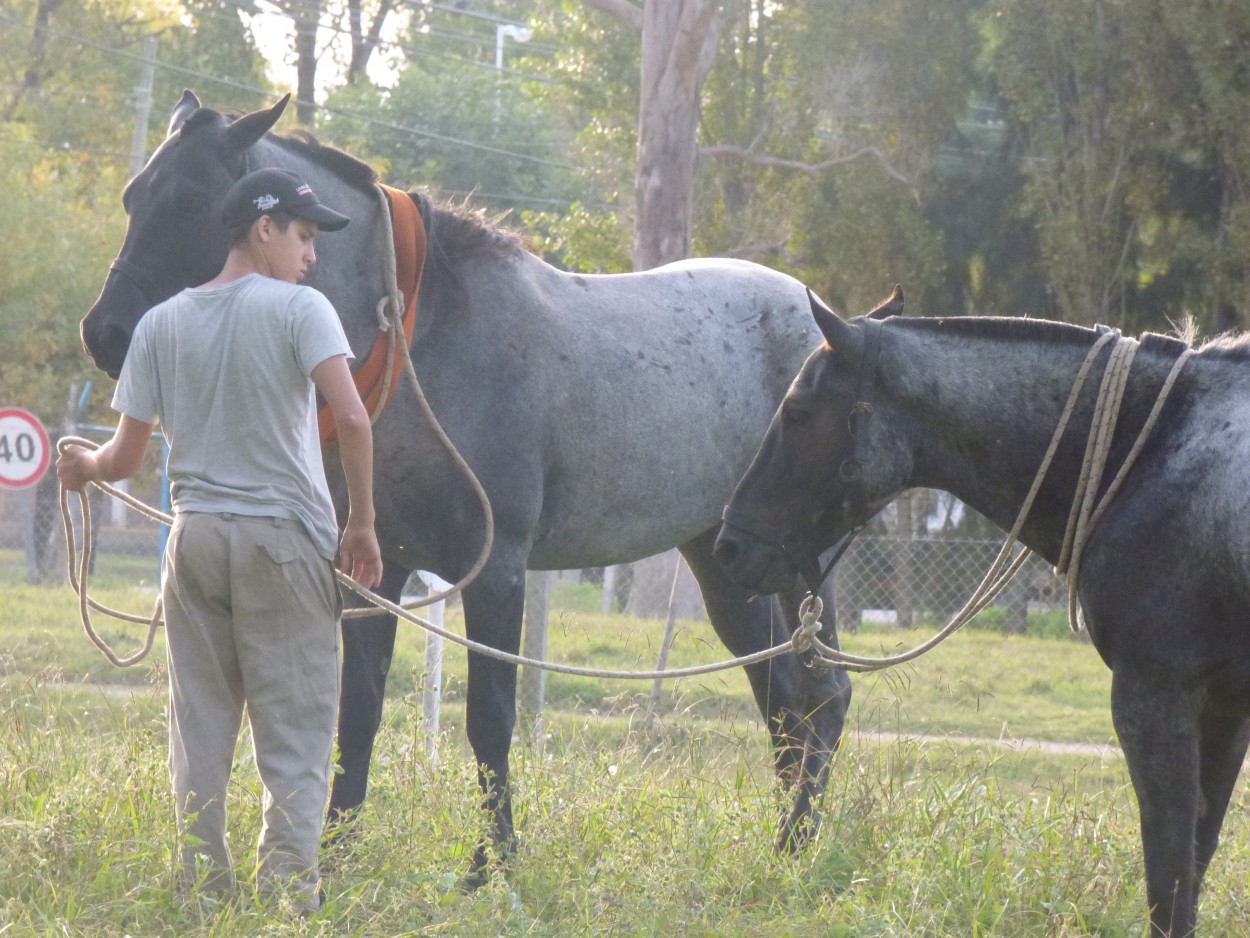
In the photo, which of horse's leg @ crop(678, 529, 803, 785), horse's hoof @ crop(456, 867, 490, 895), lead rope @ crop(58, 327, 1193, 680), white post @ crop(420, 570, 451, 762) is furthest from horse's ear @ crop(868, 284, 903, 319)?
white post @ crop(420, 570, 451, 762)

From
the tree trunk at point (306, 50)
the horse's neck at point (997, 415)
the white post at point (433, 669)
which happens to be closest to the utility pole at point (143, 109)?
the tree trunk at point (306, 50)

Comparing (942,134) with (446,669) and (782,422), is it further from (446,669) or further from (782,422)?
(782,422)

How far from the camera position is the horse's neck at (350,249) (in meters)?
4.49

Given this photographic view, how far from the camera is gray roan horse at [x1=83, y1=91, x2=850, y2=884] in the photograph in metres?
4.30

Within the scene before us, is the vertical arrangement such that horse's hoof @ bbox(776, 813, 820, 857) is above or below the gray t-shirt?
below

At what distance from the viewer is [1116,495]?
356 centimetres

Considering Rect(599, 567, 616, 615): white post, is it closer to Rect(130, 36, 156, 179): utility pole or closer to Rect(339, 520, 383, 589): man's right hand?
Rect(130, 36, 156, 179): utility pole

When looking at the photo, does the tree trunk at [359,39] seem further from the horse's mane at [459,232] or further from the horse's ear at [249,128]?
the horse's ear at [249,128]

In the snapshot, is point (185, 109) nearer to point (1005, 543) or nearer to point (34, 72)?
point (1005, 543)

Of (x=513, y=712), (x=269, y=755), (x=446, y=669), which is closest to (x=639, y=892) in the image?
(x=513, y=712)

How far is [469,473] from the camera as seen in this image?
4391 millimetres

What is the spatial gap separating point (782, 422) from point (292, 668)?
1.42m

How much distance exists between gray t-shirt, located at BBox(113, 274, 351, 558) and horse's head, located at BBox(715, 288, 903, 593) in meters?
1.13

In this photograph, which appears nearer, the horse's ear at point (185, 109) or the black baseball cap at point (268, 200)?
the black baseball cap at point (268, 200)
